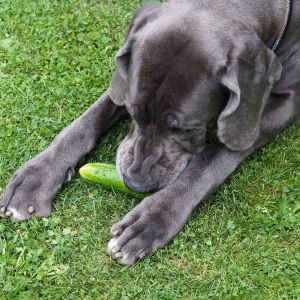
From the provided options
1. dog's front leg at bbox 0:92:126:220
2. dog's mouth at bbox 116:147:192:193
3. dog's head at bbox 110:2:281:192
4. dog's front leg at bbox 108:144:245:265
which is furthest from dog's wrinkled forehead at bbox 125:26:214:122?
dog's front leg at bbox 0:92:126:220

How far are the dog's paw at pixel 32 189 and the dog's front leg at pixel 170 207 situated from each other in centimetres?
48

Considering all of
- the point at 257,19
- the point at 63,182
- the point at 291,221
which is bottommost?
the point at 291,221

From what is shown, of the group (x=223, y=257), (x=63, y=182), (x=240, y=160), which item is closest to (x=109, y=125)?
→ (x=63, y=182)

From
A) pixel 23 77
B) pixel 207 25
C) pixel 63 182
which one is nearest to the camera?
pixel 207 25

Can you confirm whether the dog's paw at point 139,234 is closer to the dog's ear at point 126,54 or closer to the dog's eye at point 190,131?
the dog's eye at point 190,131

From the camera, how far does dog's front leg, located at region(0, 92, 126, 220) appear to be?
3971mm

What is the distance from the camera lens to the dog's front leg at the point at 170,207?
3.75 metres

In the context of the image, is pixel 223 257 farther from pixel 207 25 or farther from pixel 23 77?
pixel 23 77

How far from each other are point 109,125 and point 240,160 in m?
0.90

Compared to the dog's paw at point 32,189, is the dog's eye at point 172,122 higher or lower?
higher

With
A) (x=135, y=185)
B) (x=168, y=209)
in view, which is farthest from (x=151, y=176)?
(x=168, y=209)

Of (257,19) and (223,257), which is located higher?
(257,19)

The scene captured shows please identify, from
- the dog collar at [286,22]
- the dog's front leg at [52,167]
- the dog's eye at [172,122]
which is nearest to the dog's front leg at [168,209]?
the dog's eye at [172,122]

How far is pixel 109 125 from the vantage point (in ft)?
14.8
